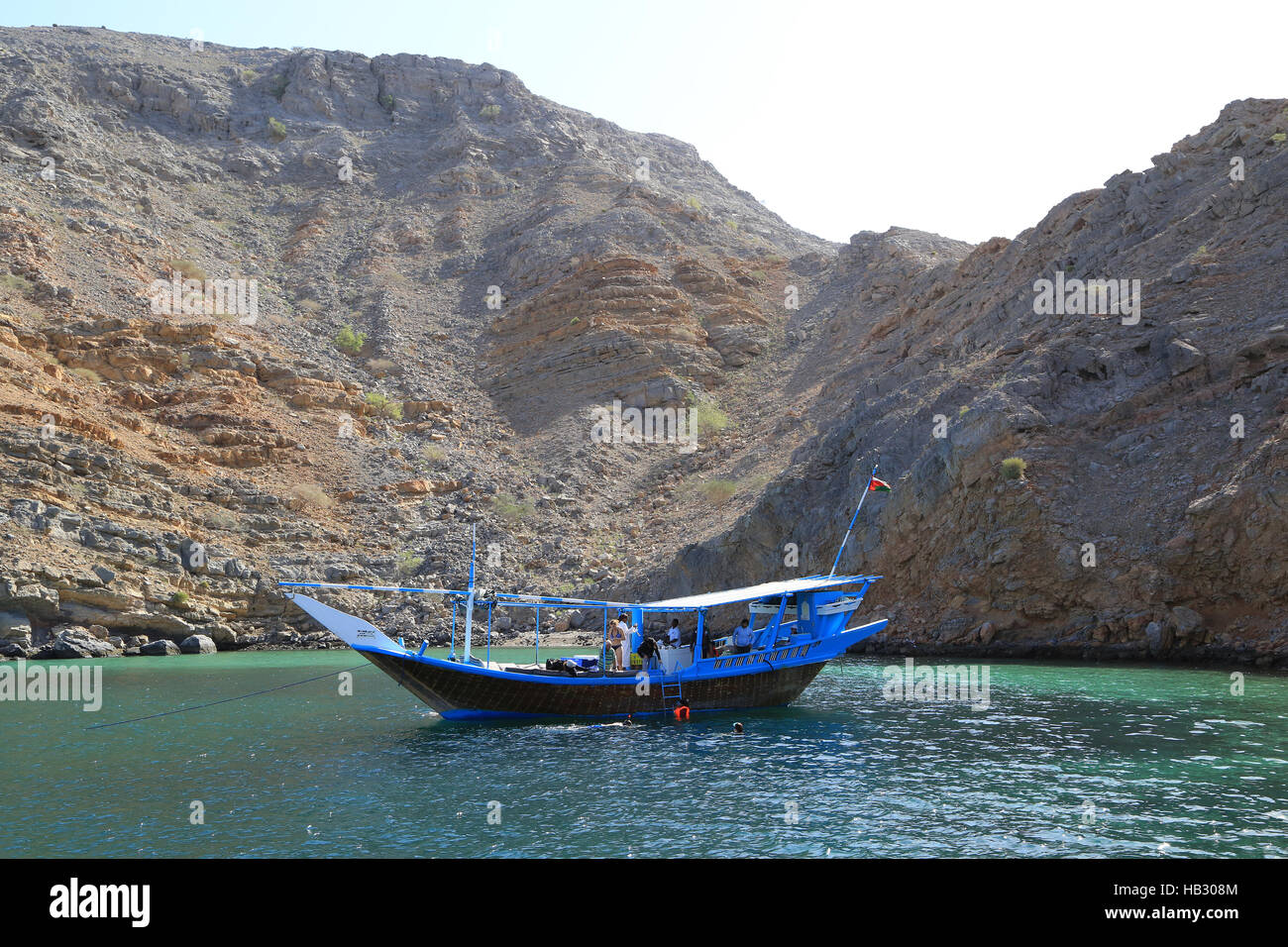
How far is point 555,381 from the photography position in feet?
190

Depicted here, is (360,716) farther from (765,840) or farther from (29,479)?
(29,479)

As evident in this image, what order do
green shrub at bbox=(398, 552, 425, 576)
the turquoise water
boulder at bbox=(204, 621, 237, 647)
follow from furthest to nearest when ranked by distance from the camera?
green shrub at bbox=(398, 552, 425, 576) < boulder at bbox=(204, 621, 237, 647) < the turquoise water

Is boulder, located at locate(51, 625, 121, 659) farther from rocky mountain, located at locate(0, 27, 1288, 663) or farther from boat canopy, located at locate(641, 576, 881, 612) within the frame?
boat canopy, located at locate(641, 576, 881, 612)

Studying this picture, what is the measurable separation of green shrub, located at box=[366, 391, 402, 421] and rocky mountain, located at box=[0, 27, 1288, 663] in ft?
0.77

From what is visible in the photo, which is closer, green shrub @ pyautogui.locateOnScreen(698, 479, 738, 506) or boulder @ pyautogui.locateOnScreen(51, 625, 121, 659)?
boulder @ pyautogui.locateOnScreen(51, 625, 121, 659)

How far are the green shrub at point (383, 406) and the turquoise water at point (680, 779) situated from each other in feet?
101

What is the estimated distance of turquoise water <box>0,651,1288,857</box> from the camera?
449 inches

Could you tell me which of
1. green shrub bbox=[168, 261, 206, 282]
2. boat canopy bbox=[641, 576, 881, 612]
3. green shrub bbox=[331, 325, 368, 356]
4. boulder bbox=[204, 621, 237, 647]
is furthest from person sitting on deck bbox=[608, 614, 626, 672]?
green shrub bbox=[168, 261, 206, 282]

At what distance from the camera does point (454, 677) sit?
66.2 feet

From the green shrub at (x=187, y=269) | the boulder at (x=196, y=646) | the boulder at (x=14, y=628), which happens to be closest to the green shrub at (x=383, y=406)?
the green shrub at (x=187, y=269)

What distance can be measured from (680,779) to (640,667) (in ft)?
23.1

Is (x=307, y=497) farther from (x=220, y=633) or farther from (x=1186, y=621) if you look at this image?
(x=1186, y=621)

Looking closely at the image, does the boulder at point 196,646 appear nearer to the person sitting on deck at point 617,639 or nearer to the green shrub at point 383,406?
the green shrub at point 383,406
